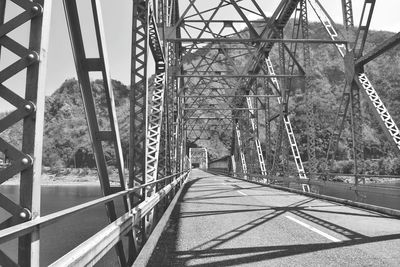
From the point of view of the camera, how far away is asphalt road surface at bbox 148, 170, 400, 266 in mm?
5270

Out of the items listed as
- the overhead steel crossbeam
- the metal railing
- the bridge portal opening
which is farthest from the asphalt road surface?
the bridge portal opening

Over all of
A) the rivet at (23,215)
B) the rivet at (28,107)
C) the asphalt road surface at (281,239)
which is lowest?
the asphalt road surface at (281,239)

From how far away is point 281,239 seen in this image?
263 inches

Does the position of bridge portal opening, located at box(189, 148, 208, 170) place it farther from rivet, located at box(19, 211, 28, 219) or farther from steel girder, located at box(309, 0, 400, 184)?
rivet, located at box(19, 211, 28, 219)

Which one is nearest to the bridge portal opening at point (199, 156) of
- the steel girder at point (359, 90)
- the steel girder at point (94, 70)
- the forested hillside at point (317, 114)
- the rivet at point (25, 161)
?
the forested hillside at point (317, 114)

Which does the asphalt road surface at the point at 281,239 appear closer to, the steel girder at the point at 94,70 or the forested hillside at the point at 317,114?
the steel girder at the point at 94,70

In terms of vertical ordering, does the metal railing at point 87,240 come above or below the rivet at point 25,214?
below

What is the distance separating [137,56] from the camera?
7.80 meters

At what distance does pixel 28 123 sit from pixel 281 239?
17.8 ft

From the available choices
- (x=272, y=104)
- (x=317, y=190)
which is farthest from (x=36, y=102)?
(x=272, y=104)

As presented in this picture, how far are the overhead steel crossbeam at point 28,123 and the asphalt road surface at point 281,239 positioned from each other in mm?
3125

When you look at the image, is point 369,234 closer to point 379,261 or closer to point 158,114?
point 379,261

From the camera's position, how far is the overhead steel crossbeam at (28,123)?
2.37 metres

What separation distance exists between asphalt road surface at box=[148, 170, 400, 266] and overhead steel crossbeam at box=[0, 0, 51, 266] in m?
3.12
